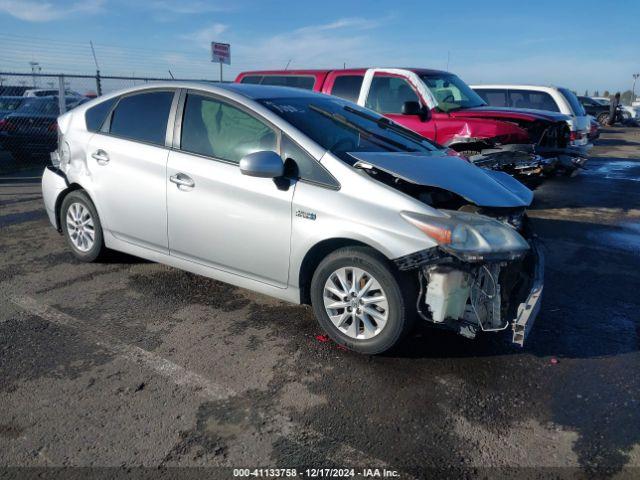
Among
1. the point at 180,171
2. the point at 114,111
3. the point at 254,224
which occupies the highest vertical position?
the point at 114,111

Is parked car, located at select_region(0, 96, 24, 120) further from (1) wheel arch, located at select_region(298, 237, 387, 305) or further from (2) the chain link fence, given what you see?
(1) wheel arch, located at select_region(298, 237, 387, 305)

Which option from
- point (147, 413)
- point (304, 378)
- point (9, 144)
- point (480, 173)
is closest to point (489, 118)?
point (480, 173)

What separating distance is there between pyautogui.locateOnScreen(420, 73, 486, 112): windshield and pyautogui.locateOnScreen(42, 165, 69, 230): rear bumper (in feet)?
17.6

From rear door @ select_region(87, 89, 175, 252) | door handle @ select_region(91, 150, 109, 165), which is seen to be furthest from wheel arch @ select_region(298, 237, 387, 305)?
door handle @ select_region(91, 150, 109, 165)

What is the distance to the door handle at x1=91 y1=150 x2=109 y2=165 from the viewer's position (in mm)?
4629

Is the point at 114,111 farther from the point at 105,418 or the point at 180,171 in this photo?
the point at 105,418

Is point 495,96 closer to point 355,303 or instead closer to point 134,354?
point 355,303

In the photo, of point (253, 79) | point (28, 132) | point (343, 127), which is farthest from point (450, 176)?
point (28, 132)

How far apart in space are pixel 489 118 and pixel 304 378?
605cm

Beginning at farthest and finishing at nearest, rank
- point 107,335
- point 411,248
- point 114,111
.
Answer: point 114,111 → point 107,335 → point 411,248

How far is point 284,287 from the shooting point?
375 centimetres

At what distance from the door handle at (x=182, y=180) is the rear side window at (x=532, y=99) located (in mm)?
10148

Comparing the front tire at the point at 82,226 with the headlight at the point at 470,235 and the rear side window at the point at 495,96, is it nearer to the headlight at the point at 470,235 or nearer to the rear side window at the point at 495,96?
the headlight at the point at 470,235

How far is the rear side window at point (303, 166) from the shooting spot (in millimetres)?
3541
